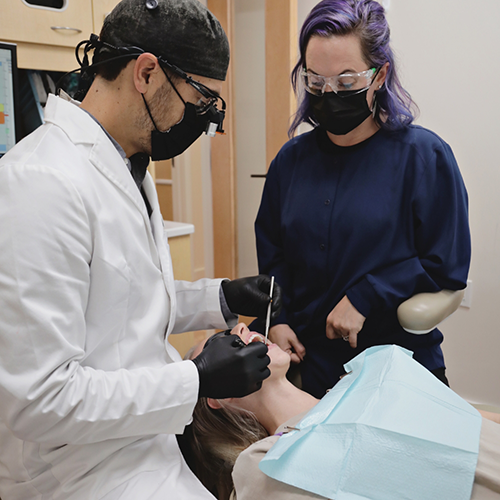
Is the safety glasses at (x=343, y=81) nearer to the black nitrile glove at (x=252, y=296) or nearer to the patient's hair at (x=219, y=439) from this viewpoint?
the black nitrile glove at (x=252, y=296)

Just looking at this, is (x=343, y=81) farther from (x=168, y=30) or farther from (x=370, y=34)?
(x=168, y=30)

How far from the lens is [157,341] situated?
3.70ft

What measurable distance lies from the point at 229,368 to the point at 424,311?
0.58 meters

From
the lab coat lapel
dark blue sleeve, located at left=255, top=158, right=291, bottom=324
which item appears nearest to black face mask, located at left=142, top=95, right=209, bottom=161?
the lab coat lapel

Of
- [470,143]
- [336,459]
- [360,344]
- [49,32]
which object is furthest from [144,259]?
[470,143]

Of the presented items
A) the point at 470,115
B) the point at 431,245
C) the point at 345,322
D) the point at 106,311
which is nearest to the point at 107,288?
the point at 106,311

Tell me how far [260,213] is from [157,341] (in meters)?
0.67

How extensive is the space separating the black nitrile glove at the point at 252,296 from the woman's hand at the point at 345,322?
Result: 0.17 m

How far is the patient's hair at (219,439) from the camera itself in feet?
4.15

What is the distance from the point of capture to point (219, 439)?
4.37 ft

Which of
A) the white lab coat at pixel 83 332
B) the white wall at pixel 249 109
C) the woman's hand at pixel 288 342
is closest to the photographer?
the white lab coat at pixel 83 332

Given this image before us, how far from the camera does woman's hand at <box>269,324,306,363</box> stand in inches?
60.2

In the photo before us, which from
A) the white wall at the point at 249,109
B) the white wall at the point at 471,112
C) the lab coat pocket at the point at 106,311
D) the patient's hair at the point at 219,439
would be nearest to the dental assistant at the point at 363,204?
the patient's hair at the point at 219,439

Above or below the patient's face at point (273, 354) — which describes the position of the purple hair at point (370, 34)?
above
